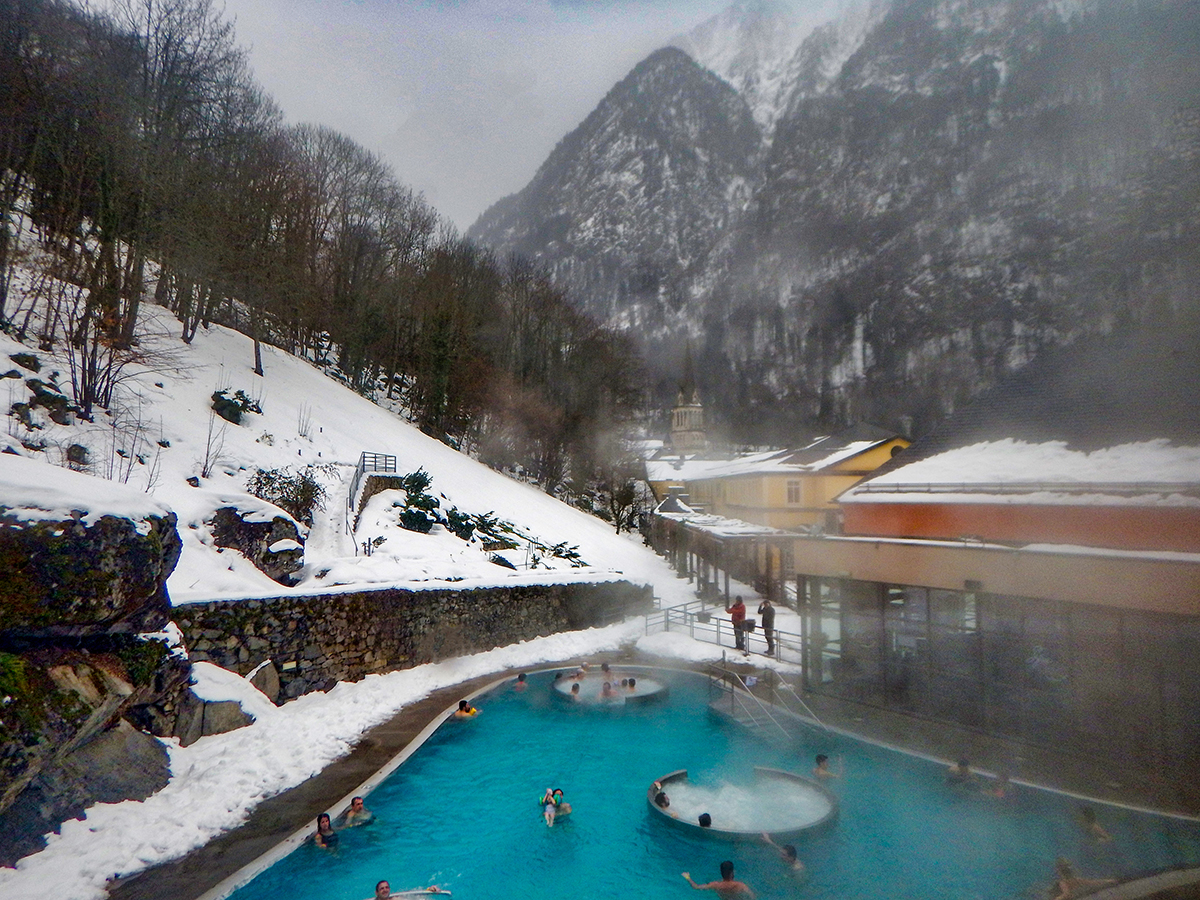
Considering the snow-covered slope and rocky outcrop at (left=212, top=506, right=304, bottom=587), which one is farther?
rocky outcrop at (left=212, top=506, right=304, bottom=587)

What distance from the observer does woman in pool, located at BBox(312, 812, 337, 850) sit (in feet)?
23.3

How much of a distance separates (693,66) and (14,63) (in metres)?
196

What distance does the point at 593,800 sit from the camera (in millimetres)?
9273

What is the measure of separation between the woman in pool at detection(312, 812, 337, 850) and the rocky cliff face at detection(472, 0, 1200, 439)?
13.4m

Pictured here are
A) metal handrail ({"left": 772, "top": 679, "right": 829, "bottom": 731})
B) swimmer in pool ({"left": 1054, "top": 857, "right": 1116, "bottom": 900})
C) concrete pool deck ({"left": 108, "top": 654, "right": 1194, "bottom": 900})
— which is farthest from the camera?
metal handrail ({"left": 772, "top": 679, "right": 829, "bottom": 731})

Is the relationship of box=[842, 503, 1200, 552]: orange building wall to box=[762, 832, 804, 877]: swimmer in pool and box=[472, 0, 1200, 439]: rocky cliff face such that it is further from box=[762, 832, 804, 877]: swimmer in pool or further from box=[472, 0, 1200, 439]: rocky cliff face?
box=[762, 832, 804, 877]: swimmer in pool

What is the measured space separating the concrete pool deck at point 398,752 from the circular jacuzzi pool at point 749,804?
0.69 m

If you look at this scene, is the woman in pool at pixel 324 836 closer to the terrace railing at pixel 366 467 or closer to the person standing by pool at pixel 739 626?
the person standing by pool at pixel 739 626

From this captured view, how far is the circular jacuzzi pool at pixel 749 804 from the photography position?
796 centimetres

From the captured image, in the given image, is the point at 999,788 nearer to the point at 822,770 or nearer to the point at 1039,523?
the point at 822,770

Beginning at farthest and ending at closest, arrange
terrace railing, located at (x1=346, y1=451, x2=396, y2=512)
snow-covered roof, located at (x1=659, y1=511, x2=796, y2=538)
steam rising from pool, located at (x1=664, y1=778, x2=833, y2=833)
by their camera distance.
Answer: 1. snow-covered roof, located at (x1=659, y1=511, x2=796, y2=538)
2. terrace railing, located at (x1=346, y1=451, x2=396, y2=512)
3. steam rising from pool, located at (x1=664, y1=778, x2=833, y2=833)

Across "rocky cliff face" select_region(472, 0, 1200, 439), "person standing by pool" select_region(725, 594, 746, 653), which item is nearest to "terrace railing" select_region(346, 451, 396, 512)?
"person standing by pool" select_region(725, 594, 746, 653)

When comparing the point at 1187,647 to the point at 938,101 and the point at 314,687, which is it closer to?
the point at 314,687

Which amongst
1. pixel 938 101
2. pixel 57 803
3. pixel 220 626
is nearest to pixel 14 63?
pixel 220 626
